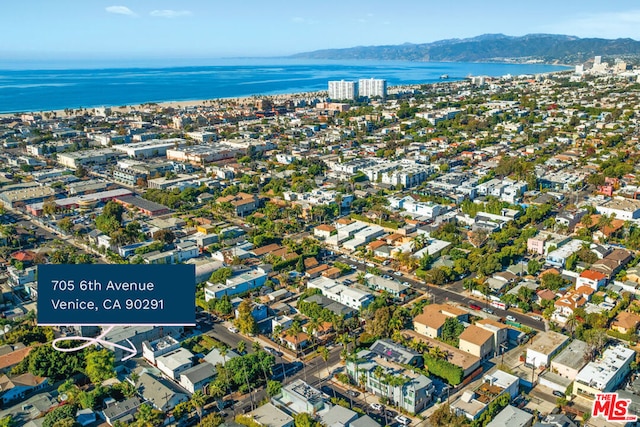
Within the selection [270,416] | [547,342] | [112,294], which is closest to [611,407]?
[547,342]

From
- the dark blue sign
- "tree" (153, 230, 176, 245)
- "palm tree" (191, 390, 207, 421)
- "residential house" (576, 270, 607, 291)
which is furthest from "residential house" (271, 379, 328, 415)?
"tree" (153, 230, 176, 245)

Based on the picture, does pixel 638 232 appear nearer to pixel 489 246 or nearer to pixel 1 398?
pixel 489 246

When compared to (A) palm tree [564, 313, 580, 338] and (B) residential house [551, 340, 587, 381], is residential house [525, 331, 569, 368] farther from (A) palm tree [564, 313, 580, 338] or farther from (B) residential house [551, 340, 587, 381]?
(A) palm tree [564, 313, 580, 338]

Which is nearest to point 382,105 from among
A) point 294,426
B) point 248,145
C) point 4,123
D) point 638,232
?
point 248,145

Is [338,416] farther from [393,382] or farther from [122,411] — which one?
[122,411]

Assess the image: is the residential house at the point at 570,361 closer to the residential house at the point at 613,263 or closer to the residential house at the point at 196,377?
the residential house at the point at 613,263

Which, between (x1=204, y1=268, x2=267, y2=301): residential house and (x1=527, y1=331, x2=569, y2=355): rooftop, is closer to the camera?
(x1=527, y1=331, x2=569, y2=355): rooftop
